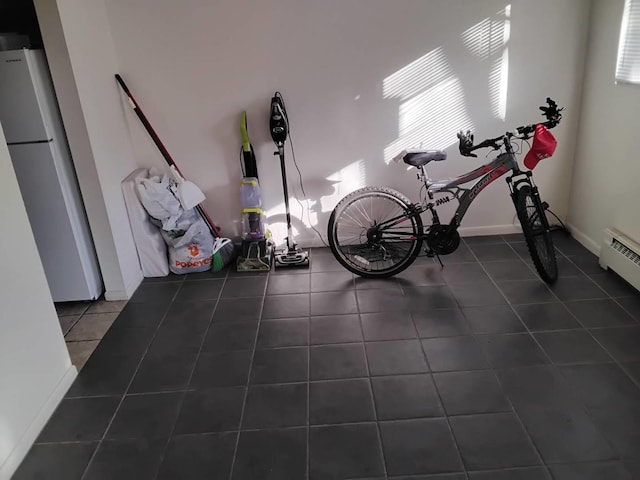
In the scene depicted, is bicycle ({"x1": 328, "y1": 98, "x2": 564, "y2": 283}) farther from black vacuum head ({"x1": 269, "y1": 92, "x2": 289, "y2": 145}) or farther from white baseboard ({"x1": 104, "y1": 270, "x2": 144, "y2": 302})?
white baseboard ({"x1": 104, "y1": 270, "x2": 144, "y2": 302})

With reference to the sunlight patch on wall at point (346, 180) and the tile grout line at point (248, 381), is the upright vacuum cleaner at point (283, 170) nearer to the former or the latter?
the tile grout line at point (248, 381)

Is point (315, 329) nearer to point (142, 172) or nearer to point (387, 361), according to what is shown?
point (387, 361)

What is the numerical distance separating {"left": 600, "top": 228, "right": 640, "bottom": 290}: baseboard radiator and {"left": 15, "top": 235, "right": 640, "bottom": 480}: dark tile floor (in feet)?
0.27

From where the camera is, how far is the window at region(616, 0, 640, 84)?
2.83 meters

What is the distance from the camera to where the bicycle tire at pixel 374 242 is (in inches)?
127

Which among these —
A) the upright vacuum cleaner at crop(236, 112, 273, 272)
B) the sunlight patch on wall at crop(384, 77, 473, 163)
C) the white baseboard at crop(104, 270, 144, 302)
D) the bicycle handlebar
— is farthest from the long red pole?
the bicycle handlebar

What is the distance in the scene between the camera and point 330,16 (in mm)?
3180

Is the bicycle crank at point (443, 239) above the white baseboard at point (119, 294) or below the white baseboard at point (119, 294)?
above

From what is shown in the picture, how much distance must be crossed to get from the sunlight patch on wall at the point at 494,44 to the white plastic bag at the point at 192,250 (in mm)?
2056

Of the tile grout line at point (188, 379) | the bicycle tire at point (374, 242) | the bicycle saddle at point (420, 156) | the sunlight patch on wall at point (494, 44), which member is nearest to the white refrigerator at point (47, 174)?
the tile grout line at point (188, 379)

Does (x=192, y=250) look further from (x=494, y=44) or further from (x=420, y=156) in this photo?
(x=494, y=44)

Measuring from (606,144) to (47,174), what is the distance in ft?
10.6

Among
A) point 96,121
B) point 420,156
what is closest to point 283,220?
point 420,156

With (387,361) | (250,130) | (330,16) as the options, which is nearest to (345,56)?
(330,16)
